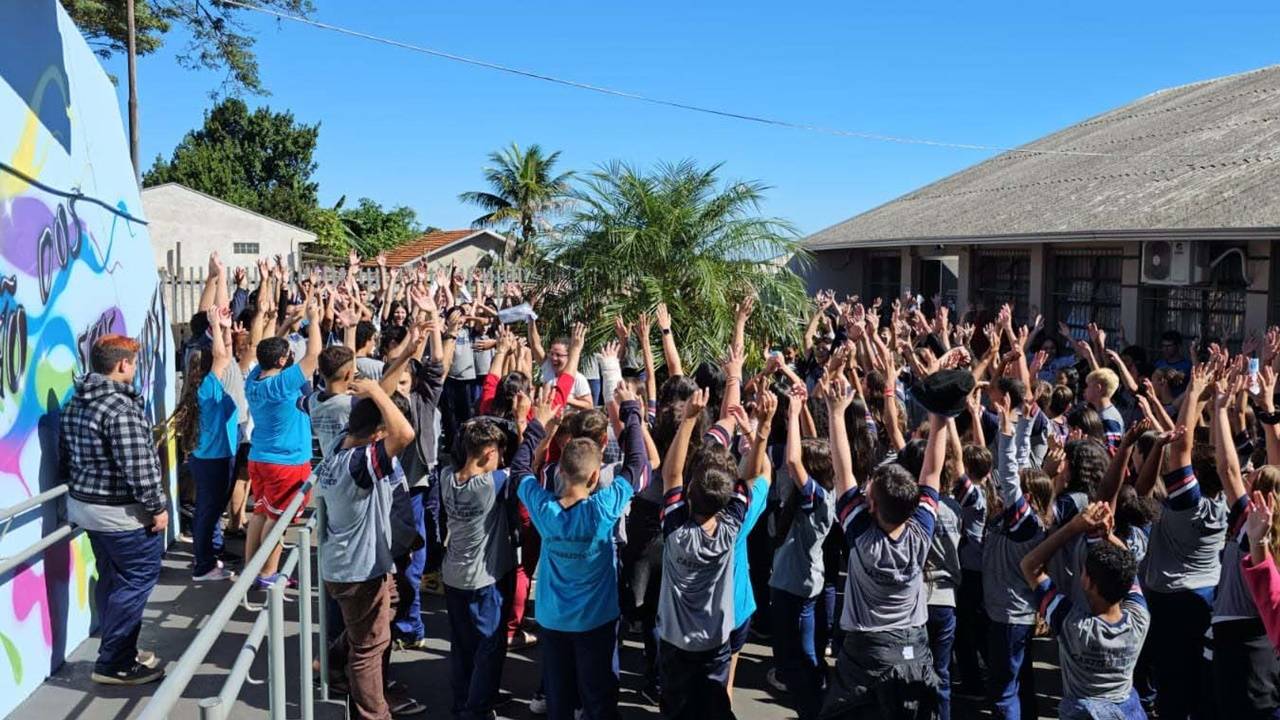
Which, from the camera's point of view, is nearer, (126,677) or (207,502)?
(126,677)

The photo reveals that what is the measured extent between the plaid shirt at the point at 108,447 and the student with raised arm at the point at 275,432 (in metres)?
1.24

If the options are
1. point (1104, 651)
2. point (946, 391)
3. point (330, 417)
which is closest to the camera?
point (1104, 651)

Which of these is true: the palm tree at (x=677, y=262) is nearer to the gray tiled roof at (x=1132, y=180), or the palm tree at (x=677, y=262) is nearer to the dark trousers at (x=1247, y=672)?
the gray tiled roof at (x=1132, y=180)

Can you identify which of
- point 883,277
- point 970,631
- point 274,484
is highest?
point 883,277

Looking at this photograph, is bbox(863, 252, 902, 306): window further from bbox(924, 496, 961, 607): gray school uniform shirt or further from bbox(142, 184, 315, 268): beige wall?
bbox(142, 184, 315, 268): beige wall

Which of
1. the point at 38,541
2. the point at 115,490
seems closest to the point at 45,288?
the point at 115,490

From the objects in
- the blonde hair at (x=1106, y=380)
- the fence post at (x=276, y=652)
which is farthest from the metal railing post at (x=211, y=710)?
the blonde hair at (x=1106, y=380)

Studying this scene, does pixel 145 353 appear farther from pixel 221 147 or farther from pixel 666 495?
pixel 221 147

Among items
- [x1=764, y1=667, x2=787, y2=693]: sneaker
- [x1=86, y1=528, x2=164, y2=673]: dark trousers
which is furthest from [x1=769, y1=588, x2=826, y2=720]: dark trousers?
[x1=86, y1=528, x2=164, y2=673]: dark trousers

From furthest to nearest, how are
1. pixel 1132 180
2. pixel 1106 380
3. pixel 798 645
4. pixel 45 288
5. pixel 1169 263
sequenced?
→ pixel 1132 180, pixel 1169 263, pixel 1106 380, pixel 45 288, pixel 798 645

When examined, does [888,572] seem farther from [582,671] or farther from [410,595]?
[410,595]

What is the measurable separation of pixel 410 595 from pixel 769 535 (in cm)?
230

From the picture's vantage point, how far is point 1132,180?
489 inches

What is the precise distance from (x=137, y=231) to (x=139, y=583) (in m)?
3.47
